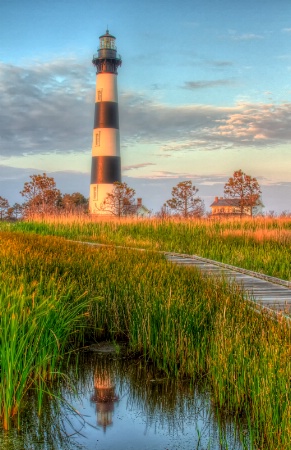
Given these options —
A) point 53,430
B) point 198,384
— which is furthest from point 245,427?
point 53,430

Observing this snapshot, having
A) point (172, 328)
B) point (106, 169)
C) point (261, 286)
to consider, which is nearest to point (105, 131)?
point (106, 169)

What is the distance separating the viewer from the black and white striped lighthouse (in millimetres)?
27641

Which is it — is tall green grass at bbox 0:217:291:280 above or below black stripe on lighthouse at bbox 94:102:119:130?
below

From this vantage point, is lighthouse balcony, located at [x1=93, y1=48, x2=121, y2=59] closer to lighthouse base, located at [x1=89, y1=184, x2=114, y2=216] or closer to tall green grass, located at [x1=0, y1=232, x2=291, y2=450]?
lighthouse base, located at [x1=89, y1=184, x2=114, y2=216]

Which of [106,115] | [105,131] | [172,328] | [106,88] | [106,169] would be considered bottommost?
[172,328]

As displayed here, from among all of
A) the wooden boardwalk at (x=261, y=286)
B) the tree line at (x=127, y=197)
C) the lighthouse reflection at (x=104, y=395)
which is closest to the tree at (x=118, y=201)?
the tree line at (x=127, y=197)

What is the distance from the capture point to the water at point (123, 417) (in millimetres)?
3186

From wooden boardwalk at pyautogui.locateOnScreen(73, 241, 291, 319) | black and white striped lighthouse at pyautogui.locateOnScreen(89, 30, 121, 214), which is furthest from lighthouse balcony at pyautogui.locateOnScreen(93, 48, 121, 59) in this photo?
wooden boardwalk at pyautogui.locateOnScreen(73, 241, 291, 319)

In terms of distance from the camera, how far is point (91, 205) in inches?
1173

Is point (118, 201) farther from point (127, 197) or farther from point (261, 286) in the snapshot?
point (261, 286)

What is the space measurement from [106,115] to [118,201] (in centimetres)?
457

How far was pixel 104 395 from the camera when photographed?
13.1 feet

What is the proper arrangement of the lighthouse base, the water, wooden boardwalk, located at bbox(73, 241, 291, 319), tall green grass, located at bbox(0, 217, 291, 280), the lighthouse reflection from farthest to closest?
the lighthouse base → tall green grass, located at bbox(0, 217, 291, 280) → wooden boardwalk, located at bbox(73, 241, 291, 319) → the lighthouse reflection → the water

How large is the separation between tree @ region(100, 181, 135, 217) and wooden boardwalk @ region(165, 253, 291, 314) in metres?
20.7
